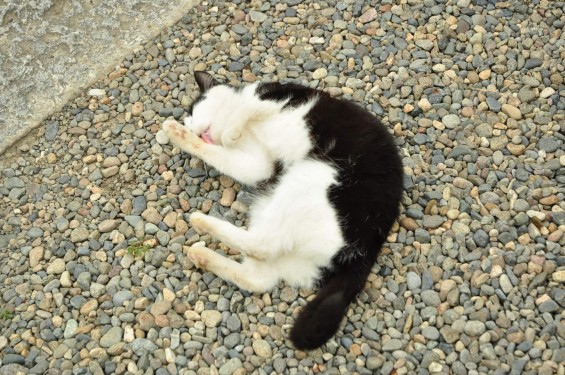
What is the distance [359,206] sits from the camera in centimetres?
279

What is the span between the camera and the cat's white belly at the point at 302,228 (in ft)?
9.05

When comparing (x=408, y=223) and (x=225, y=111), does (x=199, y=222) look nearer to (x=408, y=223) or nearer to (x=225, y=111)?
(x=225, y=111)

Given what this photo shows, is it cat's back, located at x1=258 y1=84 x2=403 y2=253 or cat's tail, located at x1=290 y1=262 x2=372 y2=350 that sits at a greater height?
cat's back, located at x1=258 y1=84 x2=403 y2=253

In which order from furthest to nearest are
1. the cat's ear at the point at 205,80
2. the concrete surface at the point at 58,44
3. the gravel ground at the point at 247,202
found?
the concrete surface at the point at 58,44 → the cat's ear at the point at 205,80 → the gravel ground at the point at 247,202

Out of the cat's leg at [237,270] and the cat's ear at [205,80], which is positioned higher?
the cat's ear at [205,80]

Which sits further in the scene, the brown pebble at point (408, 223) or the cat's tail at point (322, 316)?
the brown pebble at point (408, 223)

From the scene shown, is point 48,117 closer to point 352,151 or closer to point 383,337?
point 352,151

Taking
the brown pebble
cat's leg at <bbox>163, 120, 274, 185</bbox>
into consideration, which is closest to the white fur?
cat's leg at <bbox>163, 120, 274, 185</bbox>

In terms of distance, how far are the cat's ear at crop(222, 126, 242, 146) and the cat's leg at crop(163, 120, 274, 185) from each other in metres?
0.05

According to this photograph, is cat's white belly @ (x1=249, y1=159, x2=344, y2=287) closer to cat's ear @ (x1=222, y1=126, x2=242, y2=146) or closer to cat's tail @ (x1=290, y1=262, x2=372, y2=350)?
cat's tail @ (x1=290, y1=262, x2=372, y2=350)

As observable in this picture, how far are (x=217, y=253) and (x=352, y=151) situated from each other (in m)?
0.79

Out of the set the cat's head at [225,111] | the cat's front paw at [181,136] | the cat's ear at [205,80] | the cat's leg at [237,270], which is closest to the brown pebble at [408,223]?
the cat's leg at [237,270]

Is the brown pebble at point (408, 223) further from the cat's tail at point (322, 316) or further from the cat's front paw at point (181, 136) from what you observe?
the cat's front paw at point (181, 136)

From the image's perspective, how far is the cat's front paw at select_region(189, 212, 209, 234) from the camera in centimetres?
298
